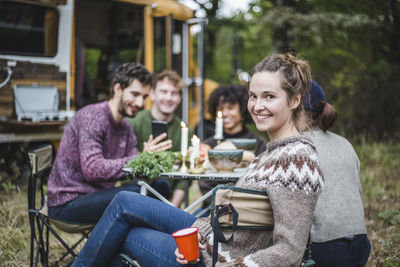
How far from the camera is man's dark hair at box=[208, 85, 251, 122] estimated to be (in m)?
3.73

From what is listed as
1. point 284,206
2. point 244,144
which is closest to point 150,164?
point 244,144

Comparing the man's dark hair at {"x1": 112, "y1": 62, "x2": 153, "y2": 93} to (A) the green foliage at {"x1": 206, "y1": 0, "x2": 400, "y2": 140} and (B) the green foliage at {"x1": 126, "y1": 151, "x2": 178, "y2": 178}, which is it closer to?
(B) the green foliage at {"x1": 126, "y1": 151, "x2": 178, "y2": 178}

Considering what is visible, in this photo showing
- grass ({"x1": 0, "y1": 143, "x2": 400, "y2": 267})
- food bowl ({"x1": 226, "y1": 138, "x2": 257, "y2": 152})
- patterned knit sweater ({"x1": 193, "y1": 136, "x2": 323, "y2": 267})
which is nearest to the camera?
patterned knit sweater ({"x1": 193, "y1": 136, "x2": 323, "y2": 267})

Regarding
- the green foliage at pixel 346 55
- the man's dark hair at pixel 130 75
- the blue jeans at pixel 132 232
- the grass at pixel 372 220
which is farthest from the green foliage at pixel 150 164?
the green foliage at pixel 346 55

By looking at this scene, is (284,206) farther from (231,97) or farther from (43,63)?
(43,63)

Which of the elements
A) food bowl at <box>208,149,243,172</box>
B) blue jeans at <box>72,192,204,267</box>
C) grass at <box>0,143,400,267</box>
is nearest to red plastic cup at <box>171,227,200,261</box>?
blue jeans at <box>72,192,204,267</box>

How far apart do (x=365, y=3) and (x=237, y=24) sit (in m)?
6.20

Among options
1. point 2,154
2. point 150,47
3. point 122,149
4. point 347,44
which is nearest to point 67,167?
point 122,149

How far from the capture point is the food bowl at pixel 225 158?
2.36 m

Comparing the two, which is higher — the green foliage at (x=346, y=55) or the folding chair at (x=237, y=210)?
the green foliage at (x=346, y=55)

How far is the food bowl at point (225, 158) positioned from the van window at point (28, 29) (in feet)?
11.7

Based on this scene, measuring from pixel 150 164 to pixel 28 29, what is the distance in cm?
365

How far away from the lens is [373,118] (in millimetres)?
8641

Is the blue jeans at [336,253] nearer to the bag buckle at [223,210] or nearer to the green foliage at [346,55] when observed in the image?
the bag buckle at [223,210]
